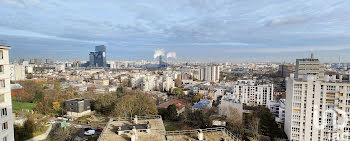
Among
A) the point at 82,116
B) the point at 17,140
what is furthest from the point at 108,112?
the point at 17,140

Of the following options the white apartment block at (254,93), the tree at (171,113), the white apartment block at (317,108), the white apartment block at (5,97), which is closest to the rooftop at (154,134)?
the white apartment block at (5,97)

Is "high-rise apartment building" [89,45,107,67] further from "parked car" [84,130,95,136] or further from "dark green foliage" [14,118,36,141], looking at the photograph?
"dark green foliage" [14,118,36,141]

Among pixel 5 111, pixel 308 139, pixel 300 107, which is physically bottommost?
pixel 308 139

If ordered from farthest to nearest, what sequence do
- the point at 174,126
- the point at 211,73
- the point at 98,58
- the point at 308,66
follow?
the point at 98,58, the point at 211,73, the point at 308,66, the point at 174,126

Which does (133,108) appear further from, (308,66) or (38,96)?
(308,66)

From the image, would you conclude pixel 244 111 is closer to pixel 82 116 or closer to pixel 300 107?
pixel 300 107

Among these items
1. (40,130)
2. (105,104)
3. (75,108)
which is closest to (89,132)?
(40,130)

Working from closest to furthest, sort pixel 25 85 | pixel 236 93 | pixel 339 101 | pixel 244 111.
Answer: pixel 339 101 → pixel 244 111 → pixel 236 93 → pixel 25 85
